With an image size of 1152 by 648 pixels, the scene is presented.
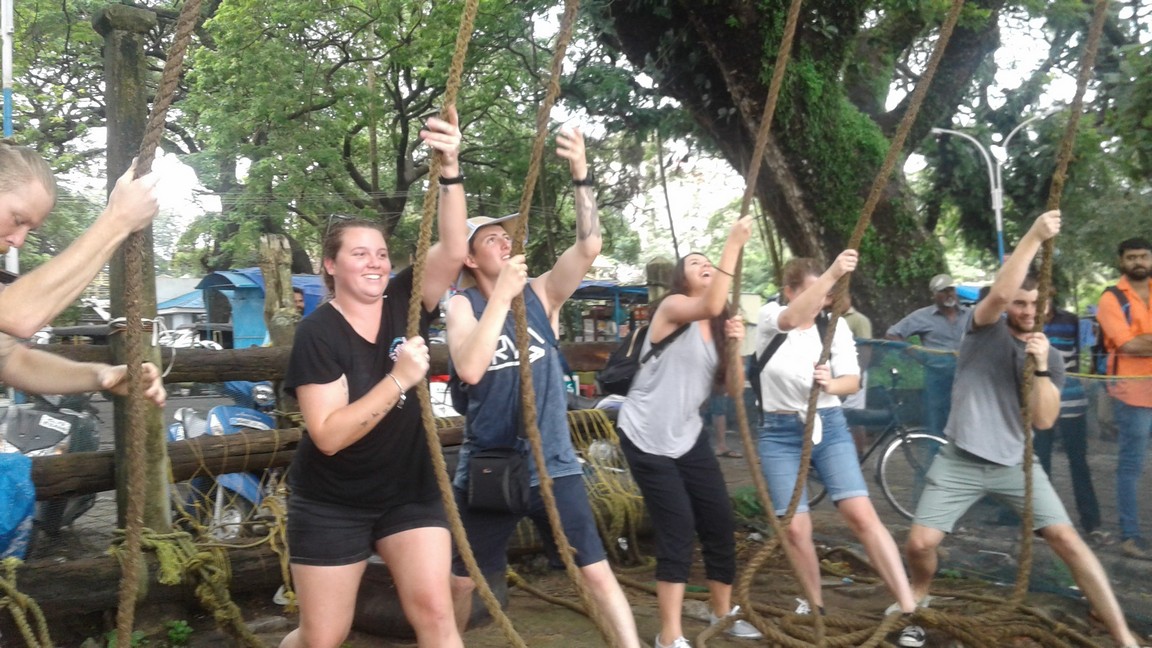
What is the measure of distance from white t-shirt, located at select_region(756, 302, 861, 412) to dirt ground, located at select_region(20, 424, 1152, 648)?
0.91m

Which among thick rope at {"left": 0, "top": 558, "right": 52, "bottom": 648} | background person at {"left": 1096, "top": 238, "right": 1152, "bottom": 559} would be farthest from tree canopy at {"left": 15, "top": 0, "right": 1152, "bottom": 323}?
thick rope at {"left": 0, "top": 558, "right": 52, "bottom": 648}

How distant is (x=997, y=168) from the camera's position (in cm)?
1413

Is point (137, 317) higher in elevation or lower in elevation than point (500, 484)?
higher

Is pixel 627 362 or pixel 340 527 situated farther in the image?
pixel 627 362

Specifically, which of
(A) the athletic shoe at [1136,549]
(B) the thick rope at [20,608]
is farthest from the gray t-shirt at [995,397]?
(B) the thick rope at [20,608]

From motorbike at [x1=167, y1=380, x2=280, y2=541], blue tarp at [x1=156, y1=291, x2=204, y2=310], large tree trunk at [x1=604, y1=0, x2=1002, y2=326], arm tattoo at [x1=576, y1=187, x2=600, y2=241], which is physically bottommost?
motorbike at [x1=167, y1=380, x2=280, y2=541]

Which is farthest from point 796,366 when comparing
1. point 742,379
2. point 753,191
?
point 753,191

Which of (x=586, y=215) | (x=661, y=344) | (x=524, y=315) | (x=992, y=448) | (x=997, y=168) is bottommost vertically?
(x=992, y=448)

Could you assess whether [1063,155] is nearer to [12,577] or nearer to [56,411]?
[12,577]

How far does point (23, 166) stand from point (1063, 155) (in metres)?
2.72

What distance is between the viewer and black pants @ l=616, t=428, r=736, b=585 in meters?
3.91

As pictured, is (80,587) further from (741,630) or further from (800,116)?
(800,116)

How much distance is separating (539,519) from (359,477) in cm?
92

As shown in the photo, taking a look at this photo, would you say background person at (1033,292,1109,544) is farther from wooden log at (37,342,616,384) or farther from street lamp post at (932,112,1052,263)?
street lamp post at (932,112,1052,263)
